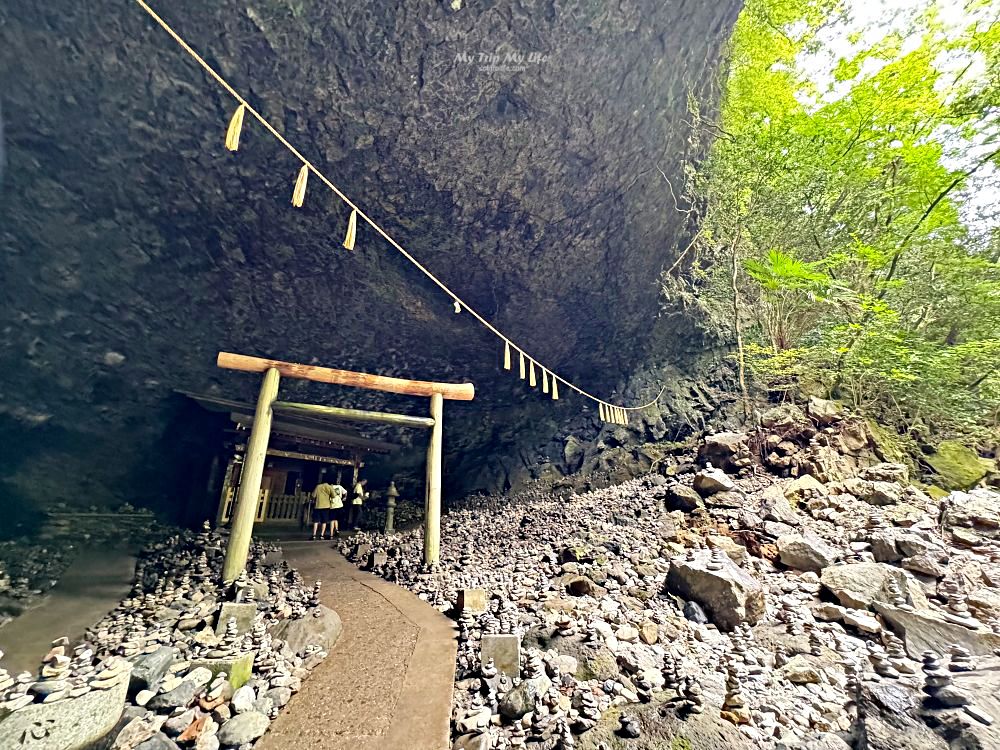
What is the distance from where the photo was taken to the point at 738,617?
4.65m

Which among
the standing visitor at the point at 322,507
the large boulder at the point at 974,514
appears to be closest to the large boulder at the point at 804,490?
the large boulder at the point at 974,514

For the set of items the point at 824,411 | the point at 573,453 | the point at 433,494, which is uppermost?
the point at 824,411

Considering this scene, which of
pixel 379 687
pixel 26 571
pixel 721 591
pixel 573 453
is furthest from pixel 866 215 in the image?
pixel 26 571

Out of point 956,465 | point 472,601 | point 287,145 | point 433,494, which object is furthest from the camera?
point 956,465

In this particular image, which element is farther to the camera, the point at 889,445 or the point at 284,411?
the point at 889,445

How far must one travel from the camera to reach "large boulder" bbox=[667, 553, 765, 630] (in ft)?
15.4

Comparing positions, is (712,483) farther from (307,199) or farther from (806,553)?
(307,199)

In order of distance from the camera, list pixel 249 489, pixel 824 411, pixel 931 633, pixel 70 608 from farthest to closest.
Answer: pixel 824 411 → pixel 249 489 → pixel 70 608 → pixel 931 633

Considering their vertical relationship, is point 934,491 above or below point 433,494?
below

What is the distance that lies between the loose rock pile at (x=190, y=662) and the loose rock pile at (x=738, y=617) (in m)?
1.90

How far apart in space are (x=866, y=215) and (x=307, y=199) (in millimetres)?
15716

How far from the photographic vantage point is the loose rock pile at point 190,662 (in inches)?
130

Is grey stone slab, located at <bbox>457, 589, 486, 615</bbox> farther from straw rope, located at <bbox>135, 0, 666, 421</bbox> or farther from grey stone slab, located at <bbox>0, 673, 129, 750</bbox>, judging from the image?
straw rope, located at <bbox>135, 0, 666, 421</bbox>

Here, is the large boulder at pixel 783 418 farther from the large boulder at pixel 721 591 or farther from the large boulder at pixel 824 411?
the large boulder at pixel 721 591
